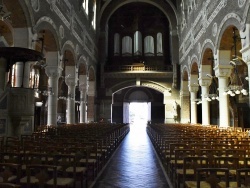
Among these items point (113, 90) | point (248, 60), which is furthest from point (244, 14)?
point (113, 90)

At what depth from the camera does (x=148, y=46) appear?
32.1 m

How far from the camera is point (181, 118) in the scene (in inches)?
1103

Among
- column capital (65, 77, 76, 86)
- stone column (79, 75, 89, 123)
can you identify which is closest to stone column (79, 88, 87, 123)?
stone column (79, 75, 89, 123)

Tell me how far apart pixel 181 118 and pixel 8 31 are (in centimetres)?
1834

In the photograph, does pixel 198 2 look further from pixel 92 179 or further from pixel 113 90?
pixel 92 179

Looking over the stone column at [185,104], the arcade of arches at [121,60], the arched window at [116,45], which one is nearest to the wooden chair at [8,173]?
the arcade of arches at [121,60]

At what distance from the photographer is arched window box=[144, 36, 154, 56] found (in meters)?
32.0

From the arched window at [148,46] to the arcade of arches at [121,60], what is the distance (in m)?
0.12

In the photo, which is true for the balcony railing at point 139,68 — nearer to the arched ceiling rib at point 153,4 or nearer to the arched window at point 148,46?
the arched window at point 148,46

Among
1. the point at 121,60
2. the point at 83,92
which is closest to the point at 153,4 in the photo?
the point at 121,60

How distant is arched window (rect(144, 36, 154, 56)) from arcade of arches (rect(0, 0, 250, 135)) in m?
0.12

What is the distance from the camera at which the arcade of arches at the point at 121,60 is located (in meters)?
11.4

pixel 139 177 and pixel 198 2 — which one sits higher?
pixel 198 2

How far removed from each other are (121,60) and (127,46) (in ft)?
5.86
